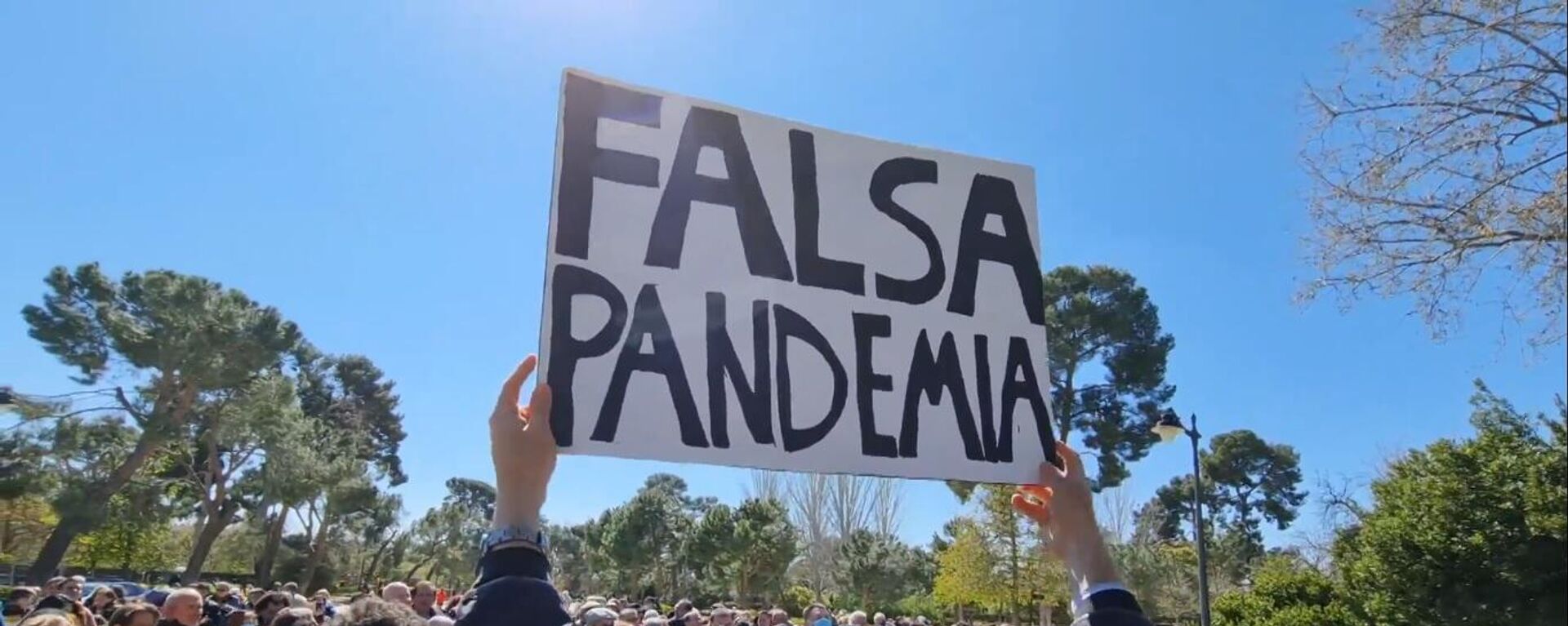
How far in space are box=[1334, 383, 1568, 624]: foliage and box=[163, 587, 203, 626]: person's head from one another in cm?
843

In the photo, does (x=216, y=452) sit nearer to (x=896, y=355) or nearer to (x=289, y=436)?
(x=289, y=436)

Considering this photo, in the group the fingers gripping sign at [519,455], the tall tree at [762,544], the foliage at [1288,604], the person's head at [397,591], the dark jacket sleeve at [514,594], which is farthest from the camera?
the tall tree at [762,544]

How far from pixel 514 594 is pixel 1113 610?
79 centimetres

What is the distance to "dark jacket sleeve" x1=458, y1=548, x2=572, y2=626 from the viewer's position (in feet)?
3.35

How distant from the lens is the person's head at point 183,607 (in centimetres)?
504

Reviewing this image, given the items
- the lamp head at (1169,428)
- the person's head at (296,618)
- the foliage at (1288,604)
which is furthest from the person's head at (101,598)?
the foliage at (1288,604)

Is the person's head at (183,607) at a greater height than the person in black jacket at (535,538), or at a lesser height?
lesser

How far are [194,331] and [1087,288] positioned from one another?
26.6 m

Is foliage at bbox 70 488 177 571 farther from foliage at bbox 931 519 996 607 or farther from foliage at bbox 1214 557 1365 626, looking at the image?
foliage at bbox 1214 557 1365 626

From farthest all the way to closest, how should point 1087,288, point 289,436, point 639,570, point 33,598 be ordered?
point 639,570 < point 289,436 < point 1087,288 < point 33,598

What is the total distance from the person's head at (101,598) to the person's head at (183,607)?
4184 millimetres

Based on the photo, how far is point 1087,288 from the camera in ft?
85.5

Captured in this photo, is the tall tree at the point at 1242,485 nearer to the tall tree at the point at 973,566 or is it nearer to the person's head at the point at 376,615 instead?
the tall tree at the point at 973,566

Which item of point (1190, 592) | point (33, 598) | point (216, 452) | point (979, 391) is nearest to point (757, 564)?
point (1190, 592)
